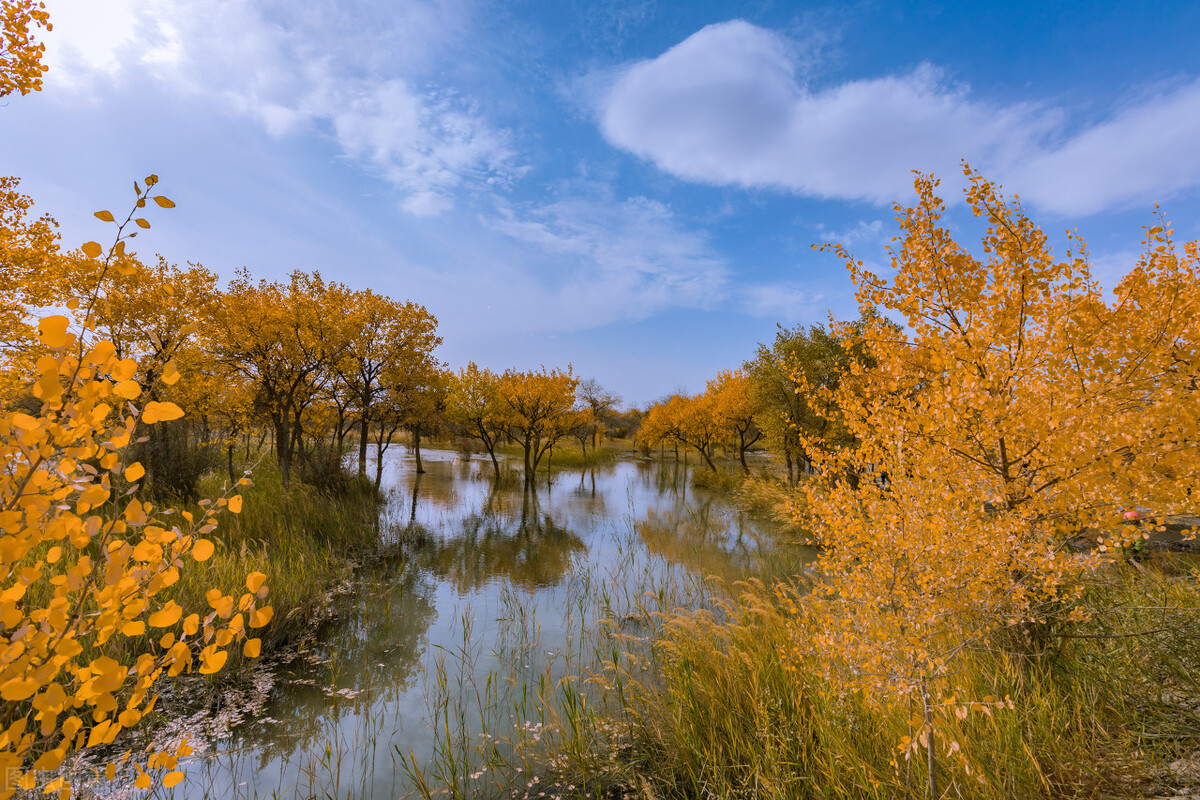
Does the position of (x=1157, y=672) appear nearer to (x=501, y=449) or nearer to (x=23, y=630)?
(x=23, y=630)

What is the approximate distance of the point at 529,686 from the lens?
5.93m

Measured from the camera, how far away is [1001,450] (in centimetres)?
408

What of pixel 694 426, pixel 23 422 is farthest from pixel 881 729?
pixel 694 426

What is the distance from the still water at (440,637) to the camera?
4.59 m

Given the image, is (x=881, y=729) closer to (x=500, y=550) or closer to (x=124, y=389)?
(x=124, y=389)

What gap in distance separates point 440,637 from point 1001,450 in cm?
739

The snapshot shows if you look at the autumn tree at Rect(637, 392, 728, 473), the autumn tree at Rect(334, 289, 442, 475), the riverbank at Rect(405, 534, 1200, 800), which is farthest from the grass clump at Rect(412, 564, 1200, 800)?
the autumn tree at Rect(637, 392, 728, 473)

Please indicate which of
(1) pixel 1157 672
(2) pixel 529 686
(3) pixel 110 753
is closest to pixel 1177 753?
(1) pixel 1157 672

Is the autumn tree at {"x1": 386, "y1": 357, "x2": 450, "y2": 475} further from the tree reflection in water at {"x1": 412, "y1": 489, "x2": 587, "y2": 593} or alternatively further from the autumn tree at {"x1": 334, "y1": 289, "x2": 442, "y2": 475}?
the tree reflection in water at {"x1": 412, "y1": 489, "x2": 587, "y2": 593}

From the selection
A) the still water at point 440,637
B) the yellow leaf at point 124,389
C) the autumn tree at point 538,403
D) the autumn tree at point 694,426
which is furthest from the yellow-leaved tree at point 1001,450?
the autumn tree at point 694,426

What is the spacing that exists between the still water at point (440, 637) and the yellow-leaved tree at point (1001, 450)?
10.4ft

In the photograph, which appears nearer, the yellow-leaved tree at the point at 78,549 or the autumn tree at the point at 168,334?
the yellow-leaved tree at the point at 78,549

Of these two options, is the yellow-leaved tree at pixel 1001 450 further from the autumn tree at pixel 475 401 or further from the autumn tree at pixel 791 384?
the autumn tree at pixel 475 401

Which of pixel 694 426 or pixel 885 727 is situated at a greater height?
pixel 694 426
